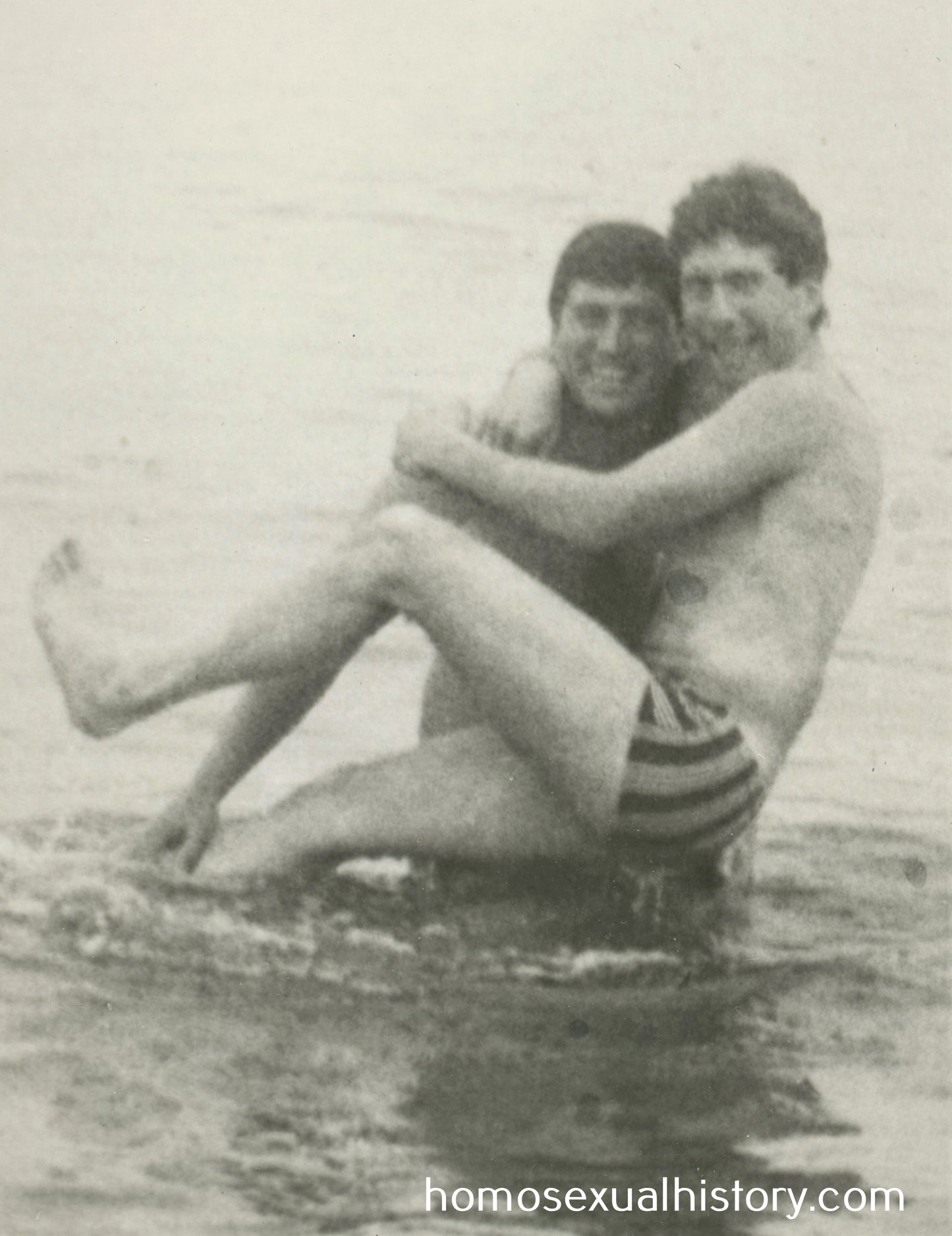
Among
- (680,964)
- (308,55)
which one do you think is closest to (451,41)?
(308,55)

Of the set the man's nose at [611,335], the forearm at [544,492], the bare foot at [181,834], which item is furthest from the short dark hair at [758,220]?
the bare foot at [181,834]

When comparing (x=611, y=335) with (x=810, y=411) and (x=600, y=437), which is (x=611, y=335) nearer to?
(x=600, y=437)

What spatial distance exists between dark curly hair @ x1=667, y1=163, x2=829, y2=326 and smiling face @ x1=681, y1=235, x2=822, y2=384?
0.01 meters

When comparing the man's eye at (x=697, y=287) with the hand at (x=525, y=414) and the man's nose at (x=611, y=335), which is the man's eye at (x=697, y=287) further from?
the hand at (x=525, y=414)

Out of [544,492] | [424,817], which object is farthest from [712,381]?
[424,817]

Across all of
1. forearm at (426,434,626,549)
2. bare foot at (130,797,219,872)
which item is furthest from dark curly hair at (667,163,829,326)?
bare foot at (130,797,219,872)

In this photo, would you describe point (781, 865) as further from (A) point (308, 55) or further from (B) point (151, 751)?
(A) point (308, 55)

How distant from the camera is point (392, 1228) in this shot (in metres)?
2.49

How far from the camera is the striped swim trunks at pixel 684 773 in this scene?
8.70 ft

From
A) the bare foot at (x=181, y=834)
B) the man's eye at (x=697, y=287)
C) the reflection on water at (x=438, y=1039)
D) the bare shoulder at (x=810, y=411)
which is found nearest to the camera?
the reflection on water at (x=438, y=1039)

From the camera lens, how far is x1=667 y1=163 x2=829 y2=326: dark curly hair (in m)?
2.85

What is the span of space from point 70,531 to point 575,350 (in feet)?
2.39

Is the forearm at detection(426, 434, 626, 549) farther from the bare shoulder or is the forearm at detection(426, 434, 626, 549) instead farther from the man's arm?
the bare shoulder

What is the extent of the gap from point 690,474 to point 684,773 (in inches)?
14.8
